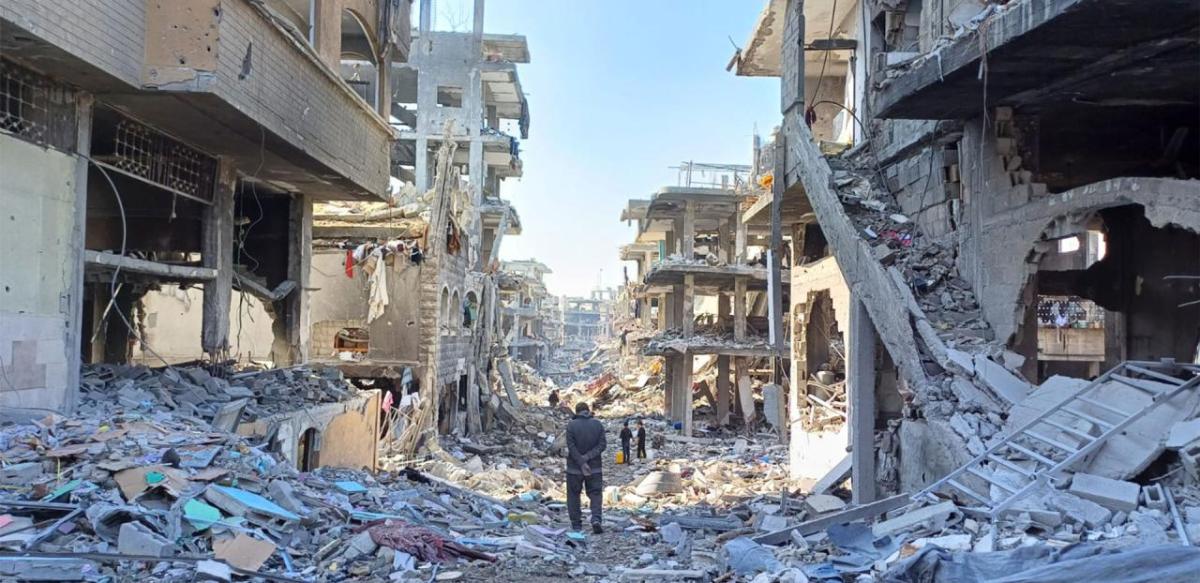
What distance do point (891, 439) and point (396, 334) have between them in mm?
13052

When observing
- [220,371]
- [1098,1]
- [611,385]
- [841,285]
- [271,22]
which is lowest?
[611,385]

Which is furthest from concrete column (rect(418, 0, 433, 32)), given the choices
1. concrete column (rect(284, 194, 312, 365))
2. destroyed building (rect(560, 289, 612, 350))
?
destroyed building (rect(560, 289, 612, 350))

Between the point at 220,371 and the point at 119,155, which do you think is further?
the point at 220,371

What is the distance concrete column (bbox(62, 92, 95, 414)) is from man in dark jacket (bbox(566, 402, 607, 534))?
505cm

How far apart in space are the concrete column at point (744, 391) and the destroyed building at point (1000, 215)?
37.0 ft

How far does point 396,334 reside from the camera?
19.8m

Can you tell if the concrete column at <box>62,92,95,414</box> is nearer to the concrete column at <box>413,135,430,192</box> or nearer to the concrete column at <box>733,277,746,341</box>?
the concrete column at <box>733,277,746,341</box>

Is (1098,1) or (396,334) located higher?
(1098,1)

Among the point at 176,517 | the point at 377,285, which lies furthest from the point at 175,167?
the point at 377,285

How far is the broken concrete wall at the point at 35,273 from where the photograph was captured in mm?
6926

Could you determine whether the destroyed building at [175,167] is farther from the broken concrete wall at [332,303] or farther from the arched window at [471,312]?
the arched window at [471,312]

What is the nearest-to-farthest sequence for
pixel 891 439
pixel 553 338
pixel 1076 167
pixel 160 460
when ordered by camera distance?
pixel 160 460
pixel 891 439
pixel 1076 167
pixel 553 338

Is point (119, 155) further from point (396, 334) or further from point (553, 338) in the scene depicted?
point (553, 338)

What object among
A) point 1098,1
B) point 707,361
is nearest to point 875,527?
point 1098,1
